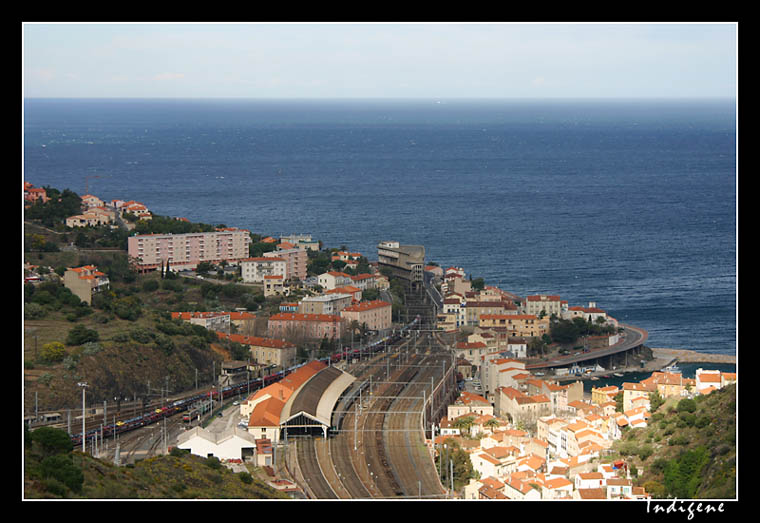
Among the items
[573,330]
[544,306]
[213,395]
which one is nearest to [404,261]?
[544,306]

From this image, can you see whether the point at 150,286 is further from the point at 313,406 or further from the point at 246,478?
the point at 246,478

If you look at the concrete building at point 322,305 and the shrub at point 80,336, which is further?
the concrete building at point 322,305

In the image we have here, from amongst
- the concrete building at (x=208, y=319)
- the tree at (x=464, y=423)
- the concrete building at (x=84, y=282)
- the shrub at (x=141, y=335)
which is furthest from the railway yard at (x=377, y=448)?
the concrete building at (x=84, y=282)

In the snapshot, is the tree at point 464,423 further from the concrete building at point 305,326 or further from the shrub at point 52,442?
the shrub at point 52,442

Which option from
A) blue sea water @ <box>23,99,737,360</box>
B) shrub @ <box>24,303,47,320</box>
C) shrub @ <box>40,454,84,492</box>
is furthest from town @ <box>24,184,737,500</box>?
shrub @ <box>40,454,84,492</box>
